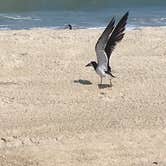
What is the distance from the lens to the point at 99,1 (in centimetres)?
3052

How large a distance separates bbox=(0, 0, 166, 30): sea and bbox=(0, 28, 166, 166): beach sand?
775 cm

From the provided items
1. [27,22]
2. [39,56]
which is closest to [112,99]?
[39,56]

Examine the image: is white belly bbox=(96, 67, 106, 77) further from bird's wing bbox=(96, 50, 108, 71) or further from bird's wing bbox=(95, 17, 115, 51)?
bird's wing bbox=(95, 17, 115, 51)

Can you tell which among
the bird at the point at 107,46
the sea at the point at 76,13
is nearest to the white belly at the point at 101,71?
the bird at the point at 107,46

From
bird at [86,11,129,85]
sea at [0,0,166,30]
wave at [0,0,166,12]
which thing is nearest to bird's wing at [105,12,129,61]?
bird at [86,11,129,85]

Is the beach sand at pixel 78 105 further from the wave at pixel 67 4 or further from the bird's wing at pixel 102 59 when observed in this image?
the wave at pixel 67 4

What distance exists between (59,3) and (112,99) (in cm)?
2035

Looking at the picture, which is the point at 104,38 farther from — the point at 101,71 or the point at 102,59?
the point at 101,71

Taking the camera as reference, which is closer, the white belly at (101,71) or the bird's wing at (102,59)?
the bird's wing at (102,59)

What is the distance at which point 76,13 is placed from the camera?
2664cm

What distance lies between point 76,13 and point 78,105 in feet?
58.5

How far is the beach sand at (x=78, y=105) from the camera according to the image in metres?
7.20

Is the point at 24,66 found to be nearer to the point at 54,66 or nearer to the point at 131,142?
the point at 54,66

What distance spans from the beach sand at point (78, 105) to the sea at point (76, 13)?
7.75 m
